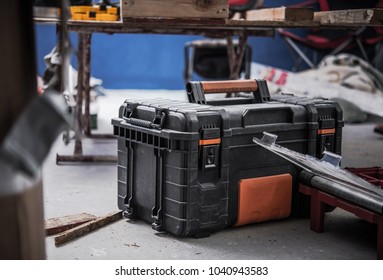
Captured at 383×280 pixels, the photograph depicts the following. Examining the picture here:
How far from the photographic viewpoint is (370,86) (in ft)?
25.8

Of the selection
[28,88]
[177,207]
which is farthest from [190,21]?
[28,88]

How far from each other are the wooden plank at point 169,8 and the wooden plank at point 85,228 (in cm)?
125

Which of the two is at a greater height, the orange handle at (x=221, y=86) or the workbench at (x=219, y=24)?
the workbench at (x=219, y=24)

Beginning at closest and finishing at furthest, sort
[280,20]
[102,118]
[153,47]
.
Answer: [280,20] → [102,118] → [153,47]

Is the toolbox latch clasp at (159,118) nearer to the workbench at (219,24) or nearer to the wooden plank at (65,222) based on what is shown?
the wooden plank at (65,222)

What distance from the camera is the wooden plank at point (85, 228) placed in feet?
9.93

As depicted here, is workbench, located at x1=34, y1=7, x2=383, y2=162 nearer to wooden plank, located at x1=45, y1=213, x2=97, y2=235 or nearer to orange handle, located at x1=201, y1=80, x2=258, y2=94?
orange handle, located at x1=201, y1=80, x2=258, y2=94

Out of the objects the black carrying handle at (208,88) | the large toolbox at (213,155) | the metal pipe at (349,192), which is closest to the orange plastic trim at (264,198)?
the large toolbox at (213,155)

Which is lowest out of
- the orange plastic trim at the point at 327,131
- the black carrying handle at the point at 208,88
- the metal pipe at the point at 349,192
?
the metal pipe at the point at 349,192

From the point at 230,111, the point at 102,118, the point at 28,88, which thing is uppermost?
the point at 28,88

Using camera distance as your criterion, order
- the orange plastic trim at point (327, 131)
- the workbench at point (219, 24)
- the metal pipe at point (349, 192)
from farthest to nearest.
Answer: the workbench at point (219, 24) < the orange plastic trim at point (327, 131) < the metal pipe at point (349, 192)

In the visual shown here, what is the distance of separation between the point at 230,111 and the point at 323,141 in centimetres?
69

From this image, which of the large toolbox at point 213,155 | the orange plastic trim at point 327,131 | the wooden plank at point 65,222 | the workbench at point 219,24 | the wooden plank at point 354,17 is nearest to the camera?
the large toolbox at point 213,155
